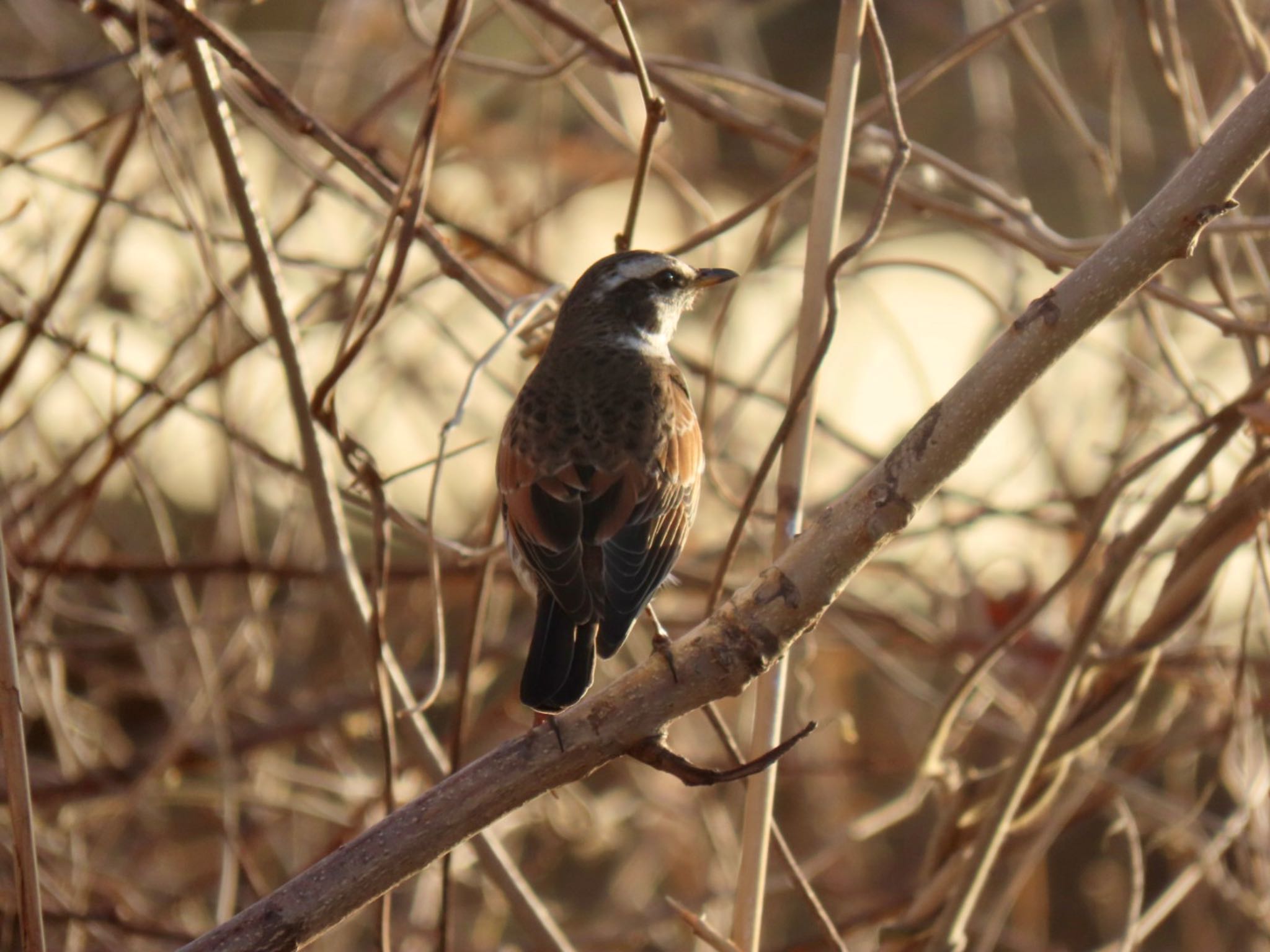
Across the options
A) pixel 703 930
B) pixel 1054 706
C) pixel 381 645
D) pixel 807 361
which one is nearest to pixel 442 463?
pixel 381 645

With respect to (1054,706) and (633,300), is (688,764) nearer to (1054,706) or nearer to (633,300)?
(1054,706)

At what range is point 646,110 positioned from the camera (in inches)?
113

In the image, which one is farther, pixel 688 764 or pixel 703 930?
pixel 703 930

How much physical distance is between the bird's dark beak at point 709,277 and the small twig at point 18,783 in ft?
8.36

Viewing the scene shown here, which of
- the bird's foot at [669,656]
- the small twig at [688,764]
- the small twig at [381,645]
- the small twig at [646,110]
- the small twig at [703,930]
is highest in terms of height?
the small twig at [646,110]

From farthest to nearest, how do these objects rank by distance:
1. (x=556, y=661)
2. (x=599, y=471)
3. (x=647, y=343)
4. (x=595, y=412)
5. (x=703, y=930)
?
(x=647, y=343), (x=595, y=412), (x=599, y=471), (x=556, y=661), (x=703, y=930)

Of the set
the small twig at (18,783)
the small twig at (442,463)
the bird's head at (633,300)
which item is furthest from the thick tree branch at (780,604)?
the bird's head at (633,300)

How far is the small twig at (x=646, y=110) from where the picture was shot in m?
2.67

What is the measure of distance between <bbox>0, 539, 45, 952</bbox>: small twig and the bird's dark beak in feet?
8.36

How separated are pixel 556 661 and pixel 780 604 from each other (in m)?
0.74

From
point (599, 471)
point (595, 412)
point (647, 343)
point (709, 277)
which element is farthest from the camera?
point (647, 343)

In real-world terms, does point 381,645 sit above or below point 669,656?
above

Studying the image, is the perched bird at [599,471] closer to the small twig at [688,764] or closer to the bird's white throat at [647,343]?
the bird's white throat at [647,343]

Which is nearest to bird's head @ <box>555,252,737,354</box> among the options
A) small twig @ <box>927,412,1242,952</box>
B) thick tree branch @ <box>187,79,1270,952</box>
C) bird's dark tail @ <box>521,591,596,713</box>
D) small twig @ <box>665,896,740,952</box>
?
→ bird's dark tail @ <box>521,591,596,713</box>
